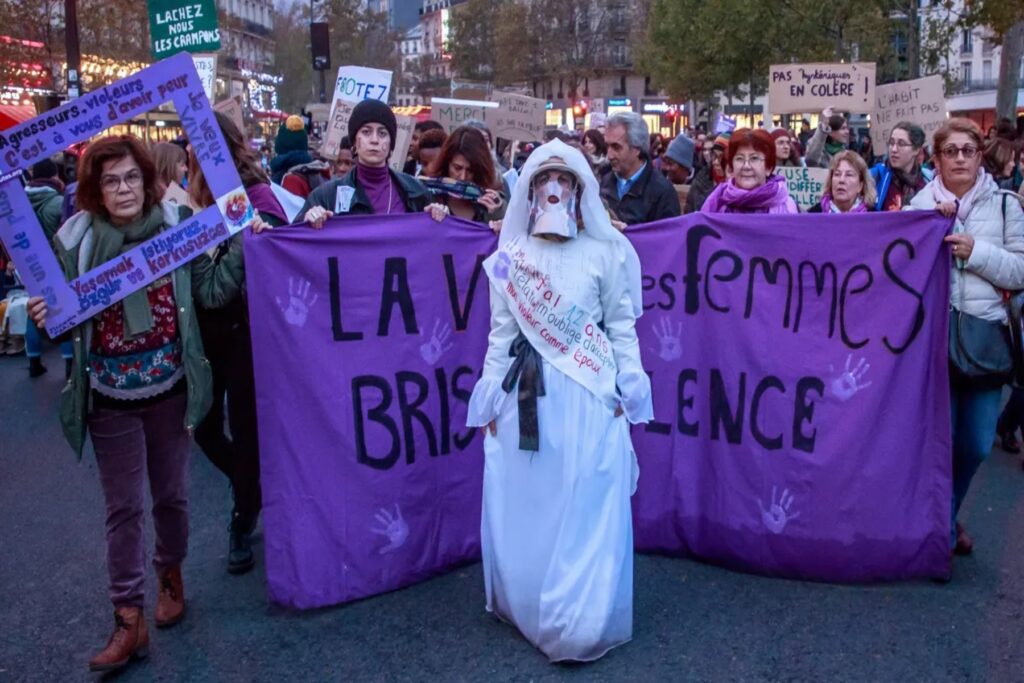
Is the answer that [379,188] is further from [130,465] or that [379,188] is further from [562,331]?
[130,465]

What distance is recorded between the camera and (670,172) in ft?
35.6

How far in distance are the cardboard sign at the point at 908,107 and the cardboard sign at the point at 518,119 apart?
352cm

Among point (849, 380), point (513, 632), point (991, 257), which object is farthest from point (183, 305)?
point (991, 257)

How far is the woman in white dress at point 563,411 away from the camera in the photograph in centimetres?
405

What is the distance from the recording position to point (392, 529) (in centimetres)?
480

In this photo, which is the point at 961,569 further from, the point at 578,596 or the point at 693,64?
the point at 693,64

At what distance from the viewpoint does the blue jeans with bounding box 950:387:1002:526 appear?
4.84 metres

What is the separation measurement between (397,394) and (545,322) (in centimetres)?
94

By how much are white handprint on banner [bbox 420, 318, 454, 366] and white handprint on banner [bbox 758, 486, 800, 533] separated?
152cm

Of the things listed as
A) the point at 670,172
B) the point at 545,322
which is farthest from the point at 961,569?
the point at 670,172

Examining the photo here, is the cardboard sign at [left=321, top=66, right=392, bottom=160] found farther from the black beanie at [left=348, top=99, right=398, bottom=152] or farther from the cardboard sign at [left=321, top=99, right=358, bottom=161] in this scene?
the black beanie at [left=348, top=99, right=398, bottom=152]

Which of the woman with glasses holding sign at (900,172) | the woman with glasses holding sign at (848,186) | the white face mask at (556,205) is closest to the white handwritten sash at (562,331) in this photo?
the white face mask at (556,205)

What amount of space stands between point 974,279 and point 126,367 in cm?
339

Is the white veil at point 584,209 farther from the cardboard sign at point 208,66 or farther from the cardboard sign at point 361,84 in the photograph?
the cardboard sign at point 208,66
